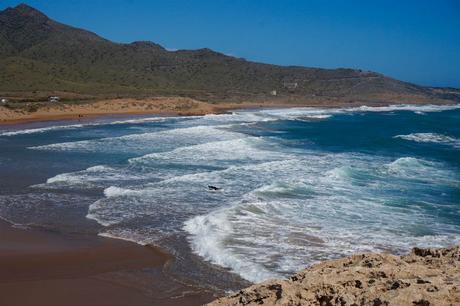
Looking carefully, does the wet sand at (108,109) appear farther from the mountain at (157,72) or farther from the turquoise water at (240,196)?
the turquoise water at (240,196)

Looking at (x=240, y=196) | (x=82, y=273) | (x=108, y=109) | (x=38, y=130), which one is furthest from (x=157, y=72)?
(x=82, y=273)

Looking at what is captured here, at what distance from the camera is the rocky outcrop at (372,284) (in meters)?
4.70

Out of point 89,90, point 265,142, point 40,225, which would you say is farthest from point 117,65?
point 40,225

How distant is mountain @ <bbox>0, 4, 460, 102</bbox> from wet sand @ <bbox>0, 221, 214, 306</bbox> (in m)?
72.1

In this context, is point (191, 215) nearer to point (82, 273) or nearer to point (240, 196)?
point (240, 196)

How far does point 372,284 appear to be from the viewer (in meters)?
5.20

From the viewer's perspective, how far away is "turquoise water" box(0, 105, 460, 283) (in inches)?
522

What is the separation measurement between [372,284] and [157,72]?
126762 mm

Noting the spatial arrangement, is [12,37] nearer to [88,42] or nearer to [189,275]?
[88,42]

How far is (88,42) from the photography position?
13412 cm

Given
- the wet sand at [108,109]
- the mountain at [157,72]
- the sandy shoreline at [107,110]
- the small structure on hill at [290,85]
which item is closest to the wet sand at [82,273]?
the sandy shoreline at [107,110]

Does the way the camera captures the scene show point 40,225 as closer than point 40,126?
Yes

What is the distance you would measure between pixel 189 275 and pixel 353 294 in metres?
6.39

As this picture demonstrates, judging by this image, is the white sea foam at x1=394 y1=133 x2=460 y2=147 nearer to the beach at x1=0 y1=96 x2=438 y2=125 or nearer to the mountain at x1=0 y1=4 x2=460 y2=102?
the beach at x1=0 y1=96 x2=438 y2=125
